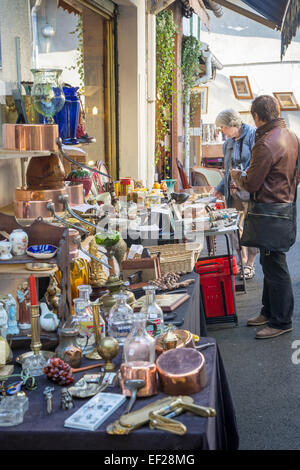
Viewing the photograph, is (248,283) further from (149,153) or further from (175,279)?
(175,279)

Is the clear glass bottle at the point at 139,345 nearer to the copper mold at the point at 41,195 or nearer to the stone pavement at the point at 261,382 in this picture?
the copper mold at the point at 41,195

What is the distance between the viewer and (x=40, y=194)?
250cm

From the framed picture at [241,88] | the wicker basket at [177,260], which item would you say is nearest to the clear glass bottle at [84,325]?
the wicker basket at [177,260]

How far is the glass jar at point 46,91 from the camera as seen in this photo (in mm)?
2484

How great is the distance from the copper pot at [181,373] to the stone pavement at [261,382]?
1.15 meters

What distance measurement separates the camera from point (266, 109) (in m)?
3.85

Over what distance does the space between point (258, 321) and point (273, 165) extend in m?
1.30

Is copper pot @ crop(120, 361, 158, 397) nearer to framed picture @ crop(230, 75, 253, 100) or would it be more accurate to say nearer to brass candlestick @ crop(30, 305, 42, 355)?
brass candlestick @ crop(30, 305, 42, 355)

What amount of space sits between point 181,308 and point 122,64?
12.9 ft

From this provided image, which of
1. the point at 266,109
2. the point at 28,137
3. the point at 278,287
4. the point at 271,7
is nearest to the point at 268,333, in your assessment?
the point at 278,287

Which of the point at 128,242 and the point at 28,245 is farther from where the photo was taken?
the point at 128,242

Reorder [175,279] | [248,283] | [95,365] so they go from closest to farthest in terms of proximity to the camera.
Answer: [95,365], [175,279], [248,283]

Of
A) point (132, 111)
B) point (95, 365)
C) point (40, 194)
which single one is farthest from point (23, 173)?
point (132, 111)

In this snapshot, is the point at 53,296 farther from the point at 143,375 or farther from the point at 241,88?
the point at 241,88
